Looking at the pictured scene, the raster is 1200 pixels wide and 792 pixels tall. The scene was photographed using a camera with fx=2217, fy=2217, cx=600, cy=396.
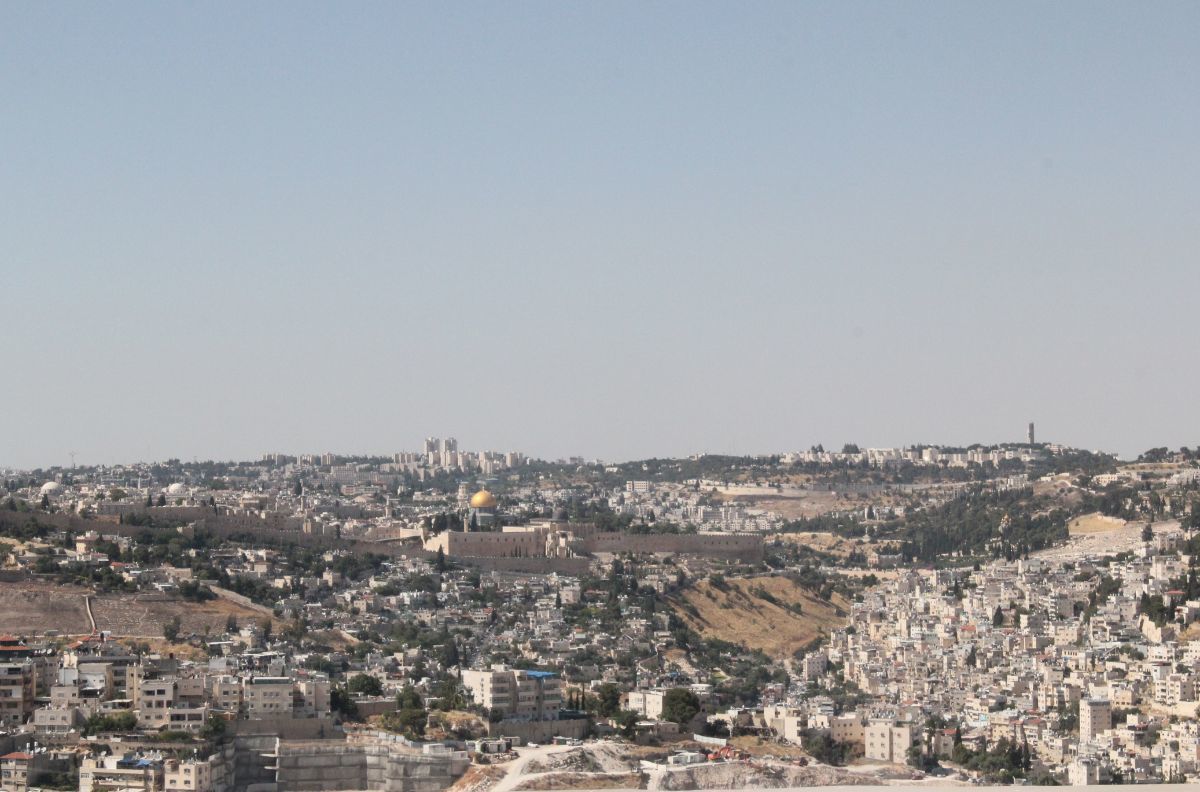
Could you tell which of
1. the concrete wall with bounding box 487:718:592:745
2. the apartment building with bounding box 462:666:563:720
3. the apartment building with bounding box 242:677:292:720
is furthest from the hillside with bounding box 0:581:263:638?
the concrete wall with bounding box 487:718:592:745

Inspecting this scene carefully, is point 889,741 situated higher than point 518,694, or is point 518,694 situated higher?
point 518,694

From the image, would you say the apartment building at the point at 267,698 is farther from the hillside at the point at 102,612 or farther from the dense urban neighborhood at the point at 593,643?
the hillside at the point at 102,612

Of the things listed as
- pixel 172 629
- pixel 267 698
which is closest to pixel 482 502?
pixel 172 629

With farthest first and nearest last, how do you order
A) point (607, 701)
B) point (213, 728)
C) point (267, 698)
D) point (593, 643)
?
point (593, 643) → point (607, 701) → point (267, 698) → point (213, 728)

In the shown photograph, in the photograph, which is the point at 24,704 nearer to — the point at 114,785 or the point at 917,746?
the point at 114,785

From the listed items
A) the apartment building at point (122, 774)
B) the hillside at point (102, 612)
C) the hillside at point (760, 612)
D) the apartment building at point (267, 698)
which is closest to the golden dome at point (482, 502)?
the hillside at point (760, 612)

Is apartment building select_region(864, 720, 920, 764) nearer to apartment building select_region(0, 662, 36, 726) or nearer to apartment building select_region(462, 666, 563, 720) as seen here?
apartment building select_region(462, 666, 563, 720)

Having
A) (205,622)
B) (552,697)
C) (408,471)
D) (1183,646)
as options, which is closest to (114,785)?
(552,697)

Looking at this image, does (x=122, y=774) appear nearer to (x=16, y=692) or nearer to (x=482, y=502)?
(x=16, y=692)
